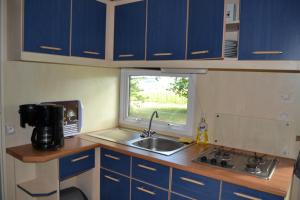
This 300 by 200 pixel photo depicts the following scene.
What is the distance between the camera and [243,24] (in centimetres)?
172

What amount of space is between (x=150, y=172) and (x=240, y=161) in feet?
2.27

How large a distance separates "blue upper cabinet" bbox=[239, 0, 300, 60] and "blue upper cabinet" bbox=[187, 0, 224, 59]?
160 mm

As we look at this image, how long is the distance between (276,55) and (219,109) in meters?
0.76

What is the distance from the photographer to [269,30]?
1.64 meters

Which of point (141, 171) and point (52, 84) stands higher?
point (52, 84)

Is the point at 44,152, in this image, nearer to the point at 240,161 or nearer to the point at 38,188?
the point at 38,188

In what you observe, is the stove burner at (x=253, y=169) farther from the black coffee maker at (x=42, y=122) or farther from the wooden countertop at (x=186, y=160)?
the black coffee maker at (x=42, y=122)

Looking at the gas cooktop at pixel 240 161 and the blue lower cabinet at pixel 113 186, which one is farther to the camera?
the blue lower cabinet at pixel 113 186

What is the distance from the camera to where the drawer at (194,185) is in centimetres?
164

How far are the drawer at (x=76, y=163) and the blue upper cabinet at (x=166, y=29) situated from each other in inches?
40.9

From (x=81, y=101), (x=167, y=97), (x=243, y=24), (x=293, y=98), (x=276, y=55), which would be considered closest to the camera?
(x=276, y=55)

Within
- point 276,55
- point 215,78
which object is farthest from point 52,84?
point 276,55

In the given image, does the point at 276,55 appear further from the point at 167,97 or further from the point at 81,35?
the point at 81,35

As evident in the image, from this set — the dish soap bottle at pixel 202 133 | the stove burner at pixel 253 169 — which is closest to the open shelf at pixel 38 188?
the dish soap bottle at pixel 202 133
